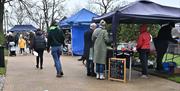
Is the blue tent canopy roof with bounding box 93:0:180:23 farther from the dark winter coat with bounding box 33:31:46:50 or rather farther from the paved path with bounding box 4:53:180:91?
the dark winter coat with bounding box 33:31:46:50

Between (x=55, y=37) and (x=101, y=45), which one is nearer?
(x=101, y=45)

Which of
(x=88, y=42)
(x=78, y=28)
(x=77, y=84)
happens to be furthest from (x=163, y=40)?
(x=78, y=28)

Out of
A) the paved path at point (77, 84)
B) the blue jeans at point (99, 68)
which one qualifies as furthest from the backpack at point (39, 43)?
the blue jeans at point (99, 68)

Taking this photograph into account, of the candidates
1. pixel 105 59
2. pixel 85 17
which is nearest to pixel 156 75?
pixel 105 59

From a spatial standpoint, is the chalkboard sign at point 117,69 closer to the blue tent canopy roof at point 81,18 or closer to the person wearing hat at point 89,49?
the person wearing hat at point 89,49

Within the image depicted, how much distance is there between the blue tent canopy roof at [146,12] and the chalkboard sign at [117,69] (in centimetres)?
130

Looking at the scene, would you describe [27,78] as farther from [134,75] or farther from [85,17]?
[85,17]

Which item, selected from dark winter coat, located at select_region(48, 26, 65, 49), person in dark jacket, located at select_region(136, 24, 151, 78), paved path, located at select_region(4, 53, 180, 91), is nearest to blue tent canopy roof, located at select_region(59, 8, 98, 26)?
paved path, located at select_region(4, 53, 180, 91)

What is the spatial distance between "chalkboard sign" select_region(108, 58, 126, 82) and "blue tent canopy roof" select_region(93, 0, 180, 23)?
51.1 inches

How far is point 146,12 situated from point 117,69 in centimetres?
201

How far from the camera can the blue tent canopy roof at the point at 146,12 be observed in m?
12.0

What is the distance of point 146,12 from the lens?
12.3 meters

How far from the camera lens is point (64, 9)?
77875mm

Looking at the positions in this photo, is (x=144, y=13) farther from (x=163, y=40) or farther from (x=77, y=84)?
(x=77, y=84)
